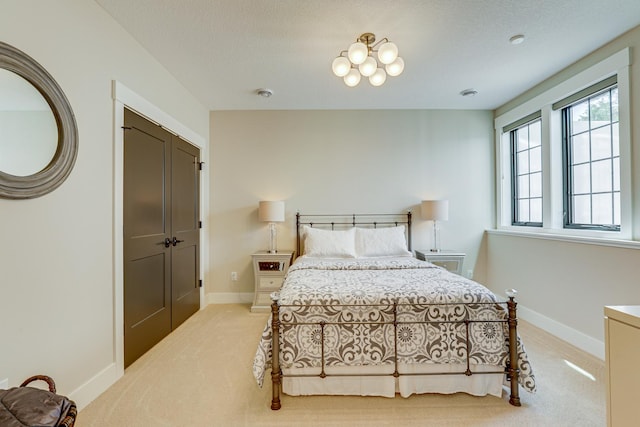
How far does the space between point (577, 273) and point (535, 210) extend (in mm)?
1060

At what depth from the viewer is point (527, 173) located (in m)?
3.73

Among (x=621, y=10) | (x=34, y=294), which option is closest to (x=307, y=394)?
(x=34, y=294)

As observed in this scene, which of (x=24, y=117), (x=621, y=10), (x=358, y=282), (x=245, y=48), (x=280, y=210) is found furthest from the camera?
(x=280, y=210)

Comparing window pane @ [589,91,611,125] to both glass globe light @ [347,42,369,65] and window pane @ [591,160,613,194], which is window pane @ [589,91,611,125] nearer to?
window pane @ [591,160,613,194]

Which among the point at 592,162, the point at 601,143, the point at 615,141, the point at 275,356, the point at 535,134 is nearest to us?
the point at 275,356

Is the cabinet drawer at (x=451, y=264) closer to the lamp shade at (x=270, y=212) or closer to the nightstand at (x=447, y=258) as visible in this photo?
the nightstand at (x=447, y=258)

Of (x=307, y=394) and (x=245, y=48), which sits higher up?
(x=245, y=48)

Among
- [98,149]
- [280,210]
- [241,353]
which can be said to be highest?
[98,149]

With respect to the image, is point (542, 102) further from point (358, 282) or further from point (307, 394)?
point (307, 394)

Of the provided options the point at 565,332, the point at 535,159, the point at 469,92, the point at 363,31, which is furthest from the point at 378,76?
the point at 565,332

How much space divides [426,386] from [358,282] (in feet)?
2.72

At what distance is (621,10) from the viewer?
2.15 meters

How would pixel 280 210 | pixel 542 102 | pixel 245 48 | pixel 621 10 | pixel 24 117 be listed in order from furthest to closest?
1. pixel 280 210
2. pixel 542 102
3. pixel 245 48
4. pixel 621 10
5. pixel 24 117

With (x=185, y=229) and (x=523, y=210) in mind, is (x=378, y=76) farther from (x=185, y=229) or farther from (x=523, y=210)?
(x=523, y=210)
